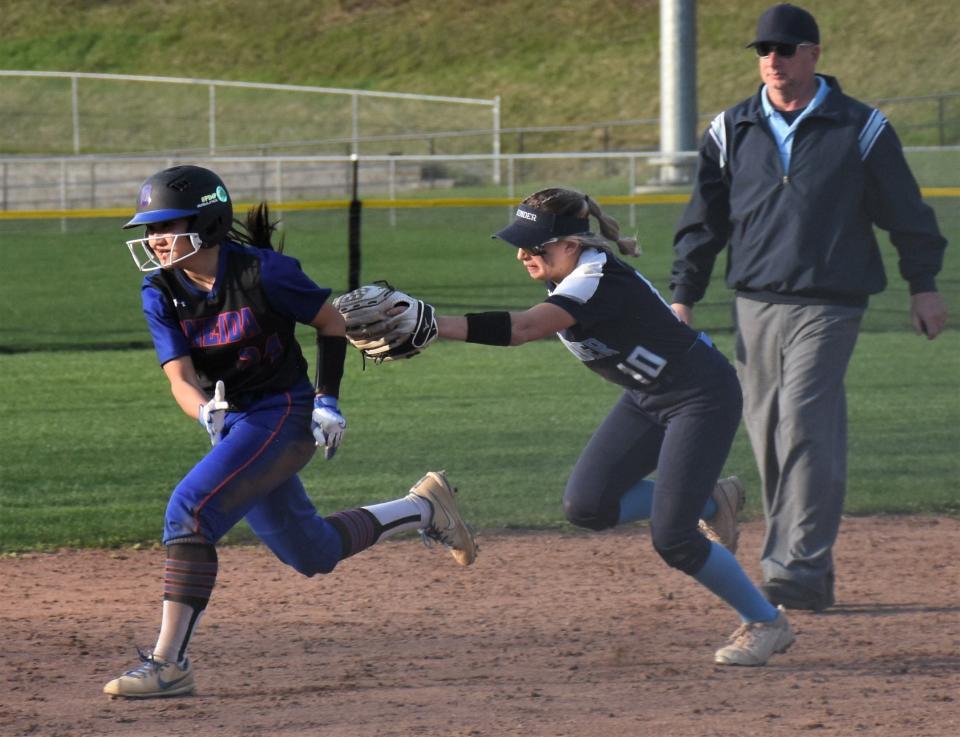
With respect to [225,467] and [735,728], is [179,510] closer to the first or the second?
[225,467]

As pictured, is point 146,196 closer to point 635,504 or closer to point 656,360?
point 656,360

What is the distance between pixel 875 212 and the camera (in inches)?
226

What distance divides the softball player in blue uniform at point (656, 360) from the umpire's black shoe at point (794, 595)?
0.53 m

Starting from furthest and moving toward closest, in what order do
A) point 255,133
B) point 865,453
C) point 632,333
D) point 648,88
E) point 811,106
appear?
point 648,88, point 255,133, point 865,453, point 811,106, point 632,333

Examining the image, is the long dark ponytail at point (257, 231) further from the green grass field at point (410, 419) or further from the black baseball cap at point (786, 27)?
the green grass field at point (410, 419)

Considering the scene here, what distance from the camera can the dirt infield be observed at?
14.7 ft

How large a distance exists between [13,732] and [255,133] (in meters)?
32.1

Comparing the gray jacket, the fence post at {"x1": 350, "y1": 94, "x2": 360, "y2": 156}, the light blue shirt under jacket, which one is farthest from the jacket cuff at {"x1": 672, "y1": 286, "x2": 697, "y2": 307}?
the fence post at {"x1": 350, "y1": 94, "x2": 360, "y2": 156}

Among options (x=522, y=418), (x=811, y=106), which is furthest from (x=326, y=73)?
(x=811, y=106)

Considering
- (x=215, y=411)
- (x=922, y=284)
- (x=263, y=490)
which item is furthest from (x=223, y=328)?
(x=922, y=284)

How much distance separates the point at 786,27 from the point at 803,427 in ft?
4.64

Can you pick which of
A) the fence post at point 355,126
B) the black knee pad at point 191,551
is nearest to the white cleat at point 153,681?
the black knee pad at point 191,551

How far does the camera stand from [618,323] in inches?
198

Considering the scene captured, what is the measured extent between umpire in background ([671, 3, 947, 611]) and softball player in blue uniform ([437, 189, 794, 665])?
51cm
